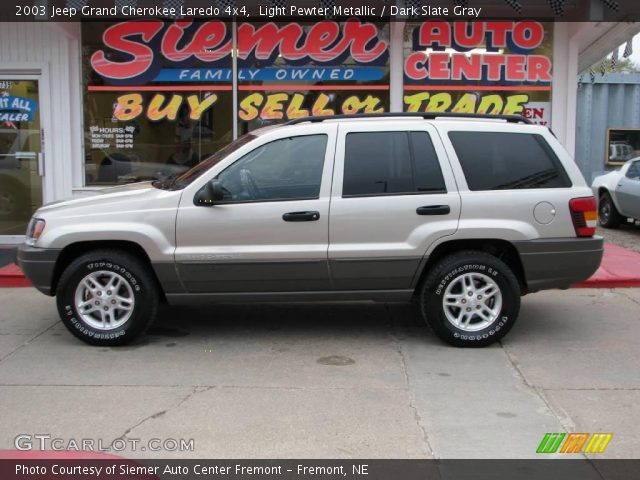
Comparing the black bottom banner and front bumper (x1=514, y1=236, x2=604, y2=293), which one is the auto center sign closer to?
front bumper (x1=514, y1=236, x2=604, y2=293)

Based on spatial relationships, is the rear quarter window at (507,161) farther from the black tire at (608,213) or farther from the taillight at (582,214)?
the black tire at (608,213)

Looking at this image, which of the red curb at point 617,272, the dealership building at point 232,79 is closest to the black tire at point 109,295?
the dealership building at point 232,79

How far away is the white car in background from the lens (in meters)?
12.2

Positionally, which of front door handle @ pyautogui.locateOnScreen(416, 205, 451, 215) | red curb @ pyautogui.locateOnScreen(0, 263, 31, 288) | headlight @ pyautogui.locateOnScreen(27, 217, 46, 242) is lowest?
red curb @ pyautogui.locateOnScreen(0, 263, 31, 288)

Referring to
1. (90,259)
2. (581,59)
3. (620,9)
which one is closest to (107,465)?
(90,259)

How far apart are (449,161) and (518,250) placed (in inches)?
36.9

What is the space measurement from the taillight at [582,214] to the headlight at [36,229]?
14.5 feet

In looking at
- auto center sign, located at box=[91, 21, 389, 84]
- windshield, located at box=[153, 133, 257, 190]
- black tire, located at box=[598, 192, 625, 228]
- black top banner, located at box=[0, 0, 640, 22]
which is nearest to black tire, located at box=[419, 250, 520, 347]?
windshield, located at box=[153, 133, 257, 190]

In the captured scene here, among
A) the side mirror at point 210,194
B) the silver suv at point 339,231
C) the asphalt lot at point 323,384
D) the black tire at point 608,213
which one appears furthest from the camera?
the black tire at point 608,213

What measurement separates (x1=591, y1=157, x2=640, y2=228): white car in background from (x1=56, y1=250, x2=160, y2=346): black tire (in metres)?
9.64

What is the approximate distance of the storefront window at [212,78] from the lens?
9539mm

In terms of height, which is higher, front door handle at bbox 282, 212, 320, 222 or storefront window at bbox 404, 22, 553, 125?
storefront window at bbox 404, 22, 553, 125

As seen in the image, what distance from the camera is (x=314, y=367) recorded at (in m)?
5.24

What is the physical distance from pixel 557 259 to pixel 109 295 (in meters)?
3.74
